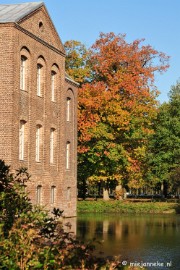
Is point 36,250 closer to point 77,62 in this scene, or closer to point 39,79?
point 39,79

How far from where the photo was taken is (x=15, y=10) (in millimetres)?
30266

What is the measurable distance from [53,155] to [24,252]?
85.1ft

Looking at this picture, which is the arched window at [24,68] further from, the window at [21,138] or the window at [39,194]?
the window at [39,194]

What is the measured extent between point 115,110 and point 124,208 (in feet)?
26.6

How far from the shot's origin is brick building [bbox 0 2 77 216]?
90.4 feet

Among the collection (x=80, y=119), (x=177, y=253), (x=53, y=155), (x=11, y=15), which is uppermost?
(x=11, y=15)

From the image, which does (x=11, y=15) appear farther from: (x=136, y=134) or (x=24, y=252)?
(x=24, y=252)

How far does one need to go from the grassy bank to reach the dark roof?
1929 centimetres

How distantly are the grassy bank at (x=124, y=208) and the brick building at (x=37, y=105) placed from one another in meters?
8.70

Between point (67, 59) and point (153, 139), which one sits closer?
point (67, 59)

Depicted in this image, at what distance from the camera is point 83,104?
45062mm

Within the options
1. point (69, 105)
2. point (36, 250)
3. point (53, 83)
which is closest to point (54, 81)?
point (53, 83)

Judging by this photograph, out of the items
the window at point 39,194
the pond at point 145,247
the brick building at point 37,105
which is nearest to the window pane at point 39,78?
the brick building at point 37,105

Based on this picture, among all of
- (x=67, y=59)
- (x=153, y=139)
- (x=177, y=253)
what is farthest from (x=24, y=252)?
(x=153, y=139)
